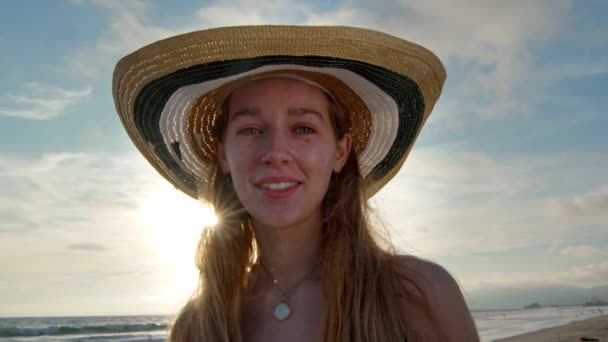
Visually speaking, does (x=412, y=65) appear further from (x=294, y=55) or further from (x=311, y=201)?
(x=311, y=201)

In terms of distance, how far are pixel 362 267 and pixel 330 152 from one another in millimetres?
545

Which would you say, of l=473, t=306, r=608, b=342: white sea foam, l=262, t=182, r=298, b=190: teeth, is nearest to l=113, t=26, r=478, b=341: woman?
l=262, t=182, r=298, b=190: teeth

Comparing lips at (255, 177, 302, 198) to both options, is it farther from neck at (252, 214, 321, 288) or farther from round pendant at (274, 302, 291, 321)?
round pendant at (274, 302, 291, 321)

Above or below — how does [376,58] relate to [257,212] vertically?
above

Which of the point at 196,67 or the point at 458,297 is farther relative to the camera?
the point at 196,67

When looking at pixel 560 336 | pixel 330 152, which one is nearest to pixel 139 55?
pixel 330 152

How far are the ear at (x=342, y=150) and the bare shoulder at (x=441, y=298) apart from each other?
0.66m

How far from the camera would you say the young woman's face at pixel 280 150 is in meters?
2.73

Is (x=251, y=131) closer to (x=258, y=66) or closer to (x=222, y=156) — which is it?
(x=258, y=66)

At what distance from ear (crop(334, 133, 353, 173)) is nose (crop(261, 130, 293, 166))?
1.38 feet

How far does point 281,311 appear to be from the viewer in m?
2.97

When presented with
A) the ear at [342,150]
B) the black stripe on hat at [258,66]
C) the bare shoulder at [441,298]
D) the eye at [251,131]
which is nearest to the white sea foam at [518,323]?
the black stripe on hat at [258,66]

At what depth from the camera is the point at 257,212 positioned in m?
2.81

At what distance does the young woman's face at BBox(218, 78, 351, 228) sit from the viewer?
2727mm
